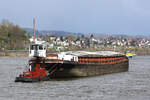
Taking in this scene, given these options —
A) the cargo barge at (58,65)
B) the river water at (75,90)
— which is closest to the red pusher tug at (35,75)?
the cargo barge at (58,65)

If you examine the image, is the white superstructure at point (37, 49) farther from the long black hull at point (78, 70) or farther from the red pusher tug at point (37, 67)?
the long black hull at point (78, 70)

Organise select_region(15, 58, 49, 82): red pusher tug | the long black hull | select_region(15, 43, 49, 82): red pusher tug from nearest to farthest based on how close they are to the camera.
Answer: select_region(15, 58, 49, 82): red pusher tug < select_region(15, 43, 49, 82): red pusher tug < the long black hull

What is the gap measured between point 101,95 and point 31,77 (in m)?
12.5

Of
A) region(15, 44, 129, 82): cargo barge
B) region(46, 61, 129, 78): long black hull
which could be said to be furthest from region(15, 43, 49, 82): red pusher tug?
region(46, 61, 129, 78): long black hull

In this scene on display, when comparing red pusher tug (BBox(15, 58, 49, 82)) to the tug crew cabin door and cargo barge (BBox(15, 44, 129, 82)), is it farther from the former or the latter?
the tug crew cabin door

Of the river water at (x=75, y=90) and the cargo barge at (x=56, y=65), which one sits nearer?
the river water at (x=75, y=90)

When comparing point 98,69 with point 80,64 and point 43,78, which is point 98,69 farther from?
point 43,78

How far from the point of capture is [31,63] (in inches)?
2566

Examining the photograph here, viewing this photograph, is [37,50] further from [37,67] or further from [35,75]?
[35,75]

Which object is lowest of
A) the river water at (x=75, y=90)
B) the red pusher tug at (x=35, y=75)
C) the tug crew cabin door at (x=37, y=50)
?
the river water at (x=75, y=90)

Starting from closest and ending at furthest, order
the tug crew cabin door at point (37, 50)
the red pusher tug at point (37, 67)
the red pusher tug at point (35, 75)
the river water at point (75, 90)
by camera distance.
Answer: the river water at point (75, 90) < the red pusher tug at point (35, 75) < the red pusher tug at point (37, 67) < the tug crew cabin door at point (37, 50)

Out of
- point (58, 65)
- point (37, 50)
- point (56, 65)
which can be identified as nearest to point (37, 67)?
point (37, 50)

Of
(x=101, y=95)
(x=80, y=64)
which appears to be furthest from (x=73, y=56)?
(x=101, y=95)

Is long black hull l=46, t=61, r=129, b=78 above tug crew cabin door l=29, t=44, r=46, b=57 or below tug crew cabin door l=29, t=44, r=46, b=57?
below
